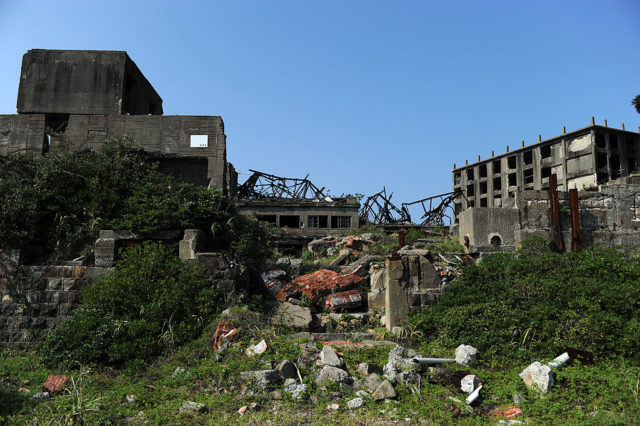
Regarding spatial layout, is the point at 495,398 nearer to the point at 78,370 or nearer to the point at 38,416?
the point at 38,416

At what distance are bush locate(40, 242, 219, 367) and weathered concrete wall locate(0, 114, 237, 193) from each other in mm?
4263

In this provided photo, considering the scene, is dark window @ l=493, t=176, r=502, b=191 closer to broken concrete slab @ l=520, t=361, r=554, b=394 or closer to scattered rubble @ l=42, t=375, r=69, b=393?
broken concrete slab @ l=520, t=361, r=554, b=394

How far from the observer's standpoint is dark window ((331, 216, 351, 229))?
26978mm

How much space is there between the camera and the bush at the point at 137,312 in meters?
A: 8.13

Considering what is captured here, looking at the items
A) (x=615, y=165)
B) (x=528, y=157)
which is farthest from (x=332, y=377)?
(x=528, y=157)

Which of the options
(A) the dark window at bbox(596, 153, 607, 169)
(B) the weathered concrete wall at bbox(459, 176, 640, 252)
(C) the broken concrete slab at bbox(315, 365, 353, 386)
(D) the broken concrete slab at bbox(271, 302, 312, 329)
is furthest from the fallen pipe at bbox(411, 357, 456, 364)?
(A) the dark window at bbox(596, 153, 607, 169)

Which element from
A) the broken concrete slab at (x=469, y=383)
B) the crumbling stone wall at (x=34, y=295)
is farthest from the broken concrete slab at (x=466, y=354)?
the crumbling stone wall at (x=34, y=295)

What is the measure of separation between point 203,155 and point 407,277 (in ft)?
23.6

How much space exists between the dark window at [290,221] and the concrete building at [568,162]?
13163 mm

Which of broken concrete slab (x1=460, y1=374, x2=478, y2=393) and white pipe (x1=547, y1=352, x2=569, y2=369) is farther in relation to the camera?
white pipe (x1=547, y1=352, x2=569, y2=369)

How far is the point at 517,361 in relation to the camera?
7.53 meters

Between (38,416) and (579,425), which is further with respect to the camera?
(38,416)

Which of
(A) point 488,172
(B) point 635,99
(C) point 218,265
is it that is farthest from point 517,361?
(A) point 488,172

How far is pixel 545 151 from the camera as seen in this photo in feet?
137
